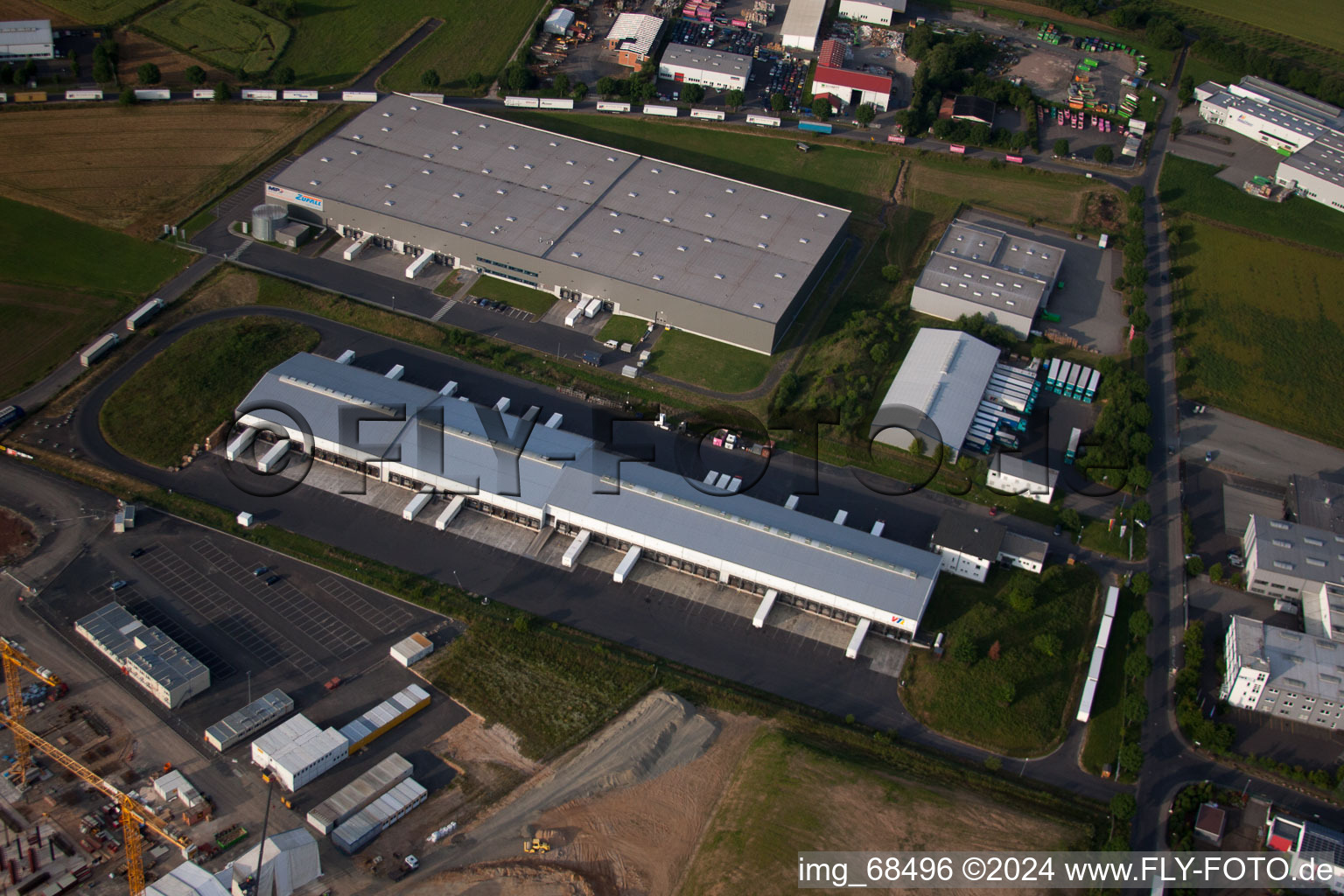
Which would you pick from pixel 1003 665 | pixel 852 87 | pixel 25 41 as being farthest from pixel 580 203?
pixel 25 41

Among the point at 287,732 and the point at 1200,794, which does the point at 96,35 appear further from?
the point at 1200,794

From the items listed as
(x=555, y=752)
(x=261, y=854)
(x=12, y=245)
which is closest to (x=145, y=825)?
(x=261, y=854)

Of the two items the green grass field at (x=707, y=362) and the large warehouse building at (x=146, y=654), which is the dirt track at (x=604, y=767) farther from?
the green grass field at (x=707, y=362)

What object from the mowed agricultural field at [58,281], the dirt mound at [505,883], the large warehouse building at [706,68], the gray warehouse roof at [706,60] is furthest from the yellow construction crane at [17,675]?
the gray warehouse roof at [706,60]

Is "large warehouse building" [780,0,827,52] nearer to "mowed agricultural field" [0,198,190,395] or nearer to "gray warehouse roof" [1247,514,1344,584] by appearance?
"mowed agricultural field" [0,198,190,395]

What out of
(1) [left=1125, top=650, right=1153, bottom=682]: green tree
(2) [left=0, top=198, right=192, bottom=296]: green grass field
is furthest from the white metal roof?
(1) [left=1125, top=650, right=1153, bottom=682]: green tree

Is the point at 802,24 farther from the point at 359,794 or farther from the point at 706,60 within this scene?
the point at 359,794
